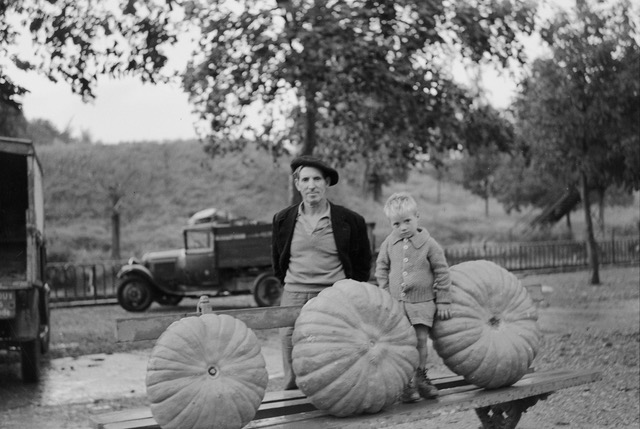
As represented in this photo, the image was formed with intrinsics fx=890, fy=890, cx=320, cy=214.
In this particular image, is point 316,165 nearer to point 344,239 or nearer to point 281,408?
point 344,239

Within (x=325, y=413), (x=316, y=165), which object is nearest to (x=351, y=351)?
(x=325, y=413)

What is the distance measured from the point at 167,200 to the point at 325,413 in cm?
4439

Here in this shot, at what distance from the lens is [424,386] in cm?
508

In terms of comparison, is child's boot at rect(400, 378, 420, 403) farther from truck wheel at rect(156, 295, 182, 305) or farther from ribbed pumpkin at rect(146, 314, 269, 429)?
truck wheel at rect(156, 295, 182, 305)

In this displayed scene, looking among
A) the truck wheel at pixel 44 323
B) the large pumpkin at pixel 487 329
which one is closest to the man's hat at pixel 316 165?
the large pumpkin at pixel 487 329

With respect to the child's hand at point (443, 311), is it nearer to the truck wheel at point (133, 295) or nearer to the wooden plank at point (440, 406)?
the wooden plank at point (440, 406)

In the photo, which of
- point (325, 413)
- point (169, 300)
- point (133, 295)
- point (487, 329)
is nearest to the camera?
point (325, 413)

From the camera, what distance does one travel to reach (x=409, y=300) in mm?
5078

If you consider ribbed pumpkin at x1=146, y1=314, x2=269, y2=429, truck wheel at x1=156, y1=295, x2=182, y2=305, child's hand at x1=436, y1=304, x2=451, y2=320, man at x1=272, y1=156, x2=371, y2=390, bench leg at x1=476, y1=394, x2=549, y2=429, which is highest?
man at x1=272, y1=156, x2=371, y2=390

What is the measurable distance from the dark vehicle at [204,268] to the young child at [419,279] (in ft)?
45.1

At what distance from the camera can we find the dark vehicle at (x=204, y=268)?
19062mm

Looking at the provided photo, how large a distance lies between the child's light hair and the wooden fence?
1849 cm

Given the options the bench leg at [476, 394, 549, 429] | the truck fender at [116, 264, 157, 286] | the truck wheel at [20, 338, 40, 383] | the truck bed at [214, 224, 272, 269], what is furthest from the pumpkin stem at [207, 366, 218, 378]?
the truck fender at [116, 264, 157, 286]

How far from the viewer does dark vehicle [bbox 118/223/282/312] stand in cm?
1906
